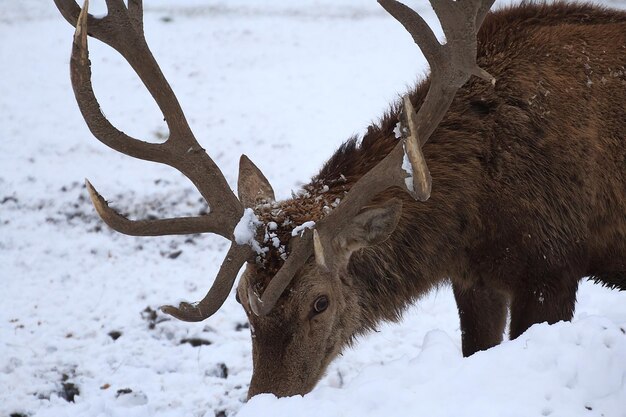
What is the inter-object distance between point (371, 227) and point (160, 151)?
135 cm

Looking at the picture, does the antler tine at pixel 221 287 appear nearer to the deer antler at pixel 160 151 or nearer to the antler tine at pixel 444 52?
the deer antler at pixel 160 151

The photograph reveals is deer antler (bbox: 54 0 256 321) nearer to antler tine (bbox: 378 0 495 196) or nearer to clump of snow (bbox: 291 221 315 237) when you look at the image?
clump of snow (bbox: 291 221 315 237)

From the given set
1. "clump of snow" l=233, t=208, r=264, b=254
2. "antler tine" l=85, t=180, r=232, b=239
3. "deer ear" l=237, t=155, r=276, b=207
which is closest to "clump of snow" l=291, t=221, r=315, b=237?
"clump of snow" l=233, t=208, r=264, b=254

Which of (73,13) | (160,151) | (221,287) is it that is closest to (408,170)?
(221,287)

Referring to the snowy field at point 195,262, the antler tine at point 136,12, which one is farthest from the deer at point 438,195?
the snowy field at point 195,262

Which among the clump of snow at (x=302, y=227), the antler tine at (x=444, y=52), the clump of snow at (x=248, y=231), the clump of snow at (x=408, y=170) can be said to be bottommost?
the clump of snow at (x=302, y=227)

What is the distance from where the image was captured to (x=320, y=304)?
4.55 meters

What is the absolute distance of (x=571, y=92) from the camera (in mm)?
4867

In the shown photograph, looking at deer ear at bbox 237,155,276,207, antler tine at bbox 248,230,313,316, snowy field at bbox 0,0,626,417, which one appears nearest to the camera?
snowy field at bbox 0,0,626,417

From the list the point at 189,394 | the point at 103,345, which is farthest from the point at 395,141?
the point at 103,345

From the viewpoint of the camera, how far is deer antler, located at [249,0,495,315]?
13.6 feet

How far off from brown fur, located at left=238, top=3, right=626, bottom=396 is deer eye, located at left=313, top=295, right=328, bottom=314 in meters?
0.06

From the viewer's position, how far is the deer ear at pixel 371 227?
443 cm

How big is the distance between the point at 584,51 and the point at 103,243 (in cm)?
594
